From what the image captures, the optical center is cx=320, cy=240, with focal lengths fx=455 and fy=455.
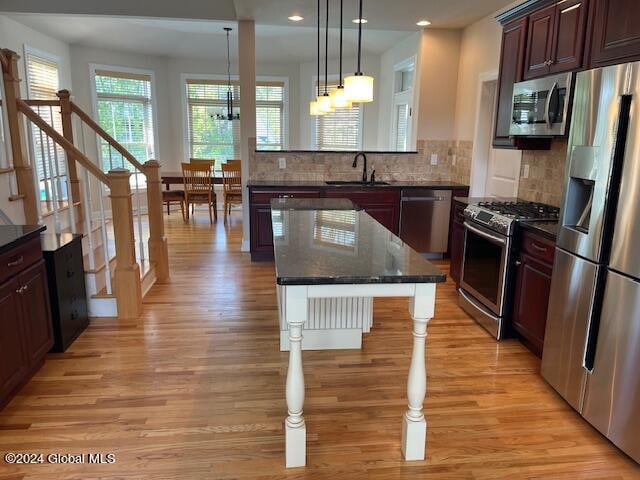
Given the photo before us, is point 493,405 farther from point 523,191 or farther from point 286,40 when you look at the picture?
point 286,40

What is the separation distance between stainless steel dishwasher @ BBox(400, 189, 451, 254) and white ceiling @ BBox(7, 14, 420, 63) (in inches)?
98.8

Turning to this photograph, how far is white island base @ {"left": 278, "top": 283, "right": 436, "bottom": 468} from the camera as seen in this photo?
1.79 meters

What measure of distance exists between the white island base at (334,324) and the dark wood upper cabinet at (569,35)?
1.99 meters

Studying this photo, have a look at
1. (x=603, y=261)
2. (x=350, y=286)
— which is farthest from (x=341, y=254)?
(x=603, y=261)

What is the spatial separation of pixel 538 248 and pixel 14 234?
303 cm

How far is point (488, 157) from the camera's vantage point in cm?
488

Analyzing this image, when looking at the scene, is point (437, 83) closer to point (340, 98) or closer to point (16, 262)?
point (340, 98)

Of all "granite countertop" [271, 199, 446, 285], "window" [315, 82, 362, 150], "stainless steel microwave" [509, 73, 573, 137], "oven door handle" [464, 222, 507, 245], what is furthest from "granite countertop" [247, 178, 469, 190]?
"window" [315, 82, 362, 150]

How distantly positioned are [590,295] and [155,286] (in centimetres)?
351

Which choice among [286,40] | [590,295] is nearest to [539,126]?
[590,295]

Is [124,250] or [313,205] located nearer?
[124,250]

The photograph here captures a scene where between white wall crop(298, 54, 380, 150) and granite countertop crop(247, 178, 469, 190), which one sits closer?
granite countertop crop(247, 178, 469, 190)

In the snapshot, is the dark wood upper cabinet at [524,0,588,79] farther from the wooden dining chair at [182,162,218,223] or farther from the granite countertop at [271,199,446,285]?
the wooden dining chair at [182,162,218,223]

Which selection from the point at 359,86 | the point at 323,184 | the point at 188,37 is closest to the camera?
the point at 359,86
